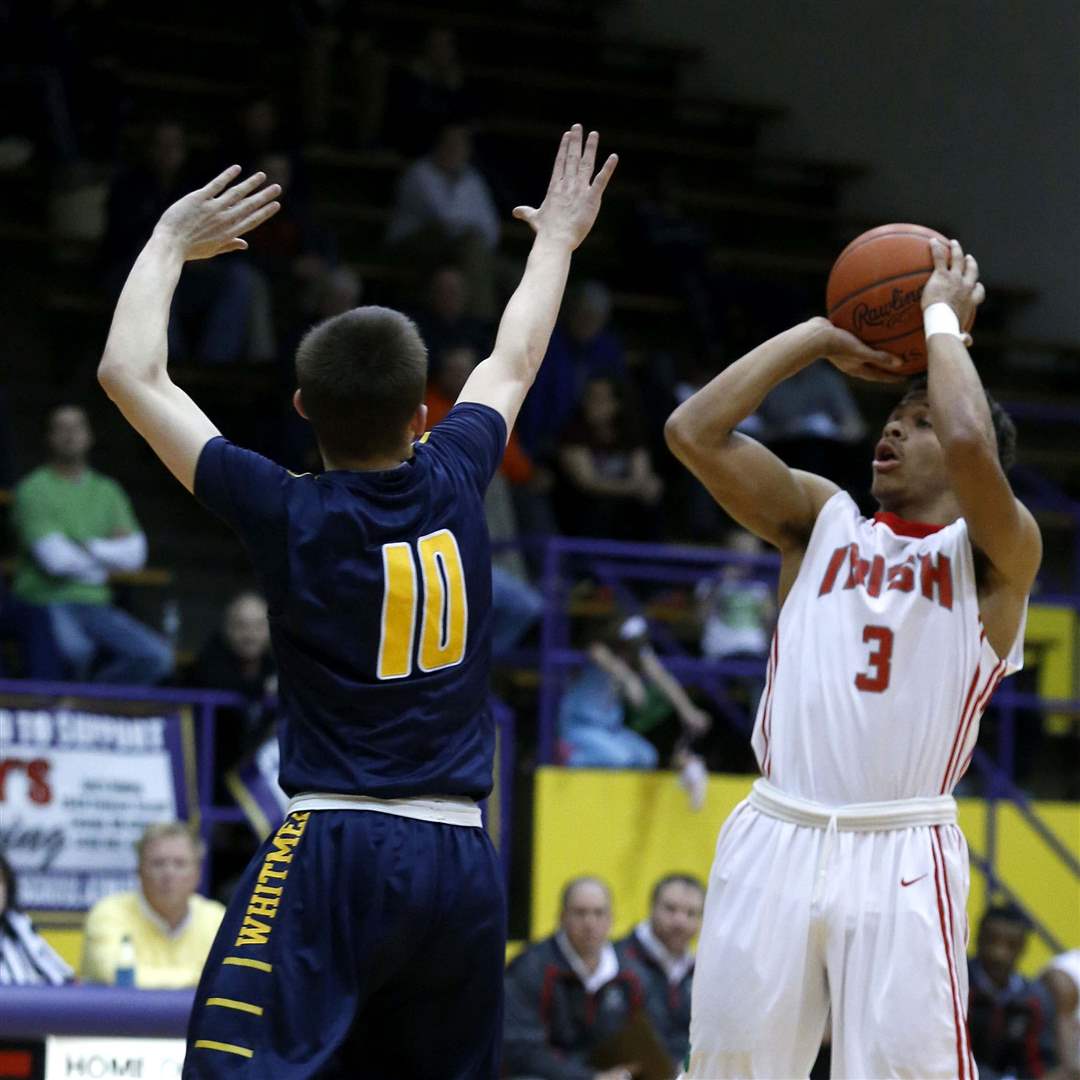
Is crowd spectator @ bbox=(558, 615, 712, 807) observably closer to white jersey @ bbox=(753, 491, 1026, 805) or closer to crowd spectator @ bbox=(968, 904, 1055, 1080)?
crowd spectator @ bbox=(968, 904, 1055, 1080)

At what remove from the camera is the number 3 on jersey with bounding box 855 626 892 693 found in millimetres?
4379

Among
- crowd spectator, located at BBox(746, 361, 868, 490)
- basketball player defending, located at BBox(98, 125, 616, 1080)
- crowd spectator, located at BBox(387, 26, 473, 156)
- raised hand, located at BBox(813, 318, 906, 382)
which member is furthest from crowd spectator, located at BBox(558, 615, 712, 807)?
basketball player defending, located at BBox(98, 125, 616, 1080)

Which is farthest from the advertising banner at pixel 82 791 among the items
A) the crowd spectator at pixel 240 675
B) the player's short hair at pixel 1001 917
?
the player's short hair at pixel 1001 917

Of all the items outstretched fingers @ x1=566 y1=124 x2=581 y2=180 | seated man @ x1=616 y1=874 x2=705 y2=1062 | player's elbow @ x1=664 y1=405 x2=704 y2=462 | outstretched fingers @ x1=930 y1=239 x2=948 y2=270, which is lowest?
seated man @ x1=616 y1=874 x2=705 y2=1062

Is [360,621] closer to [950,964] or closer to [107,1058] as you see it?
[950,964]

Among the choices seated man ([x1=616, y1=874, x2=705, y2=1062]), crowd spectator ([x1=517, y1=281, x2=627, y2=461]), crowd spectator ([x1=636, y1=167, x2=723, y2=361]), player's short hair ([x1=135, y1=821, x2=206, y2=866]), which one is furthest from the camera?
crowd spectator ([x1=636, y1=167, x2=723, y2=361])

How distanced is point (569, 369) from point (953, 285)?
7.81 m

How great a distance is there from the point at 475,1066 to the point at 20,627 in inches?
262

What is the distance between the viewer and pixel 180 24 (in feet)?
48.1

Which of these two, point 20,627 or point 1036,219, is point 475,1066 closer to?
point 20,627

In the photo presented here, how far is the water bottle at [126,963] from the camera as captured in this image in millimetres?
7488

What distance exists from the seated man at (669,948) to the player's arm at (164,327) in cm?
542

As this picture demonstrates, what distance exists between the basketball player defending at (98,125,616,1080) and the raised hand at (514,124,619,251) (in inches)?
23.4

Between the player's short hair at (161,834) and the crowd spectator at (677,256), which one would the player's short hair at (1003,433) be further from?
the crowd spectator at (677,256)
